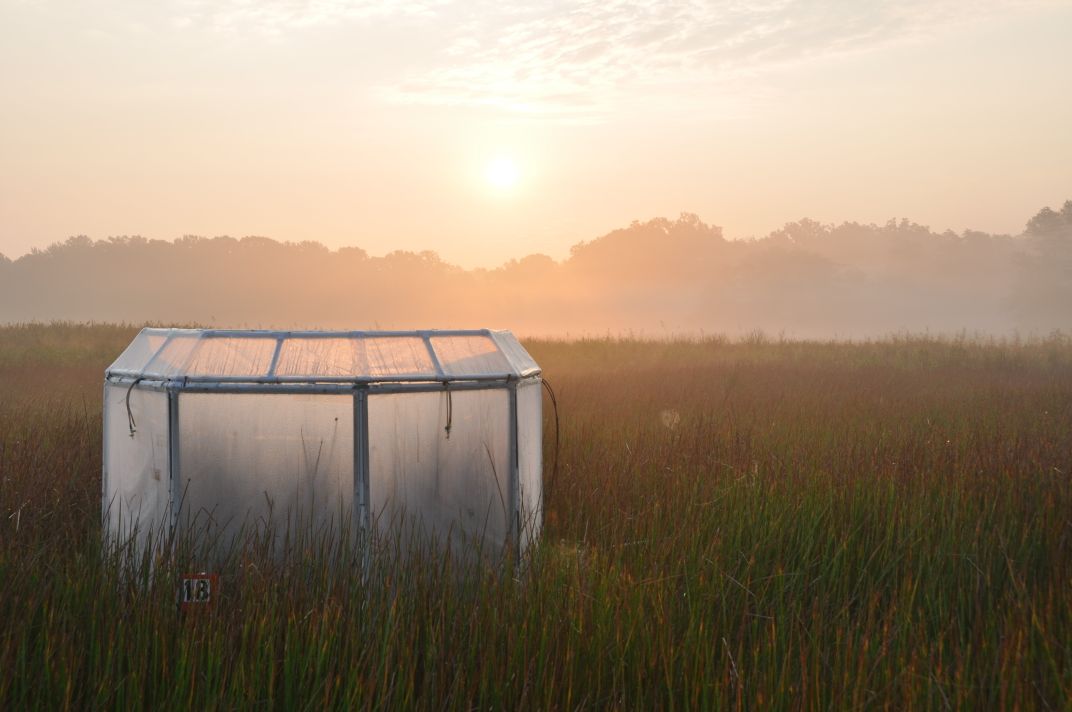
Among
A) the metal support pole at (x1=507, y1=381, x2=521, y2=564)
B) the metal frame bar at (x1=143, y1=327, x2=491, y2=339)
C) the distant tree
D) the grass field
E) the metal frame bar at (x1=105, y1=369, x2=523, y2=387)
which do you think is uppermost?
the distant tree

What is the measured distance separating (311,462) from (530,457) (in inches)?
52.1

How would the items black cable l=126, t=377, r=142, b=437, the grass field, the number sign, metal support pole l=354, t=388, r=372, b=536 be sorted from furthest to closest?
1. black cable l=126, t=377, r=142, b=437
2. metal support pole l=354, t=388, r=372, b=536
3. the number sign
4. the grass field

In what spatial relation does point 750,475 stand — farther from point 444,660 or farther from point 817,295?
point 817,295

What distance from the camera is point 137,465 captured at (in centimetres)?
501

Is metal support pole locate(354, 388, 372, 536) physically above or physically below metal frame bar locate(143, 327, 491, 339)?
below

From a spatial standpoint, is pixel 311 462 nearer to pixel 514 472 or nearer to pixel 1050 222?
pixel 514 472

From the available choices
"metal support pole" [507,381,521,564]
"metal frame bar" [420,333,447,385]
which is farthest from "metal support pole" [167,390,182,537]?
"metal support pole" [507,381,521,564]

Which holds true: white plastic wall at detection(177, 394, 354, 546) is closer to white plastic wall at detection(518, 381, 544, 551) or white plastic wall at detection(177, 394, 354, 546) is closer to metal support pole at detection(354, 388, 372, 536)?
metal support pole at detection(354, 388, 372, 536)

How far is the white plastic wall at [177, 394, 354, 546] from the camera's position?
4645 millimetres

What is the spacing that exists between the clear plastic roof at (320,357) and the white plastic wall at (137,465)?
0.18m

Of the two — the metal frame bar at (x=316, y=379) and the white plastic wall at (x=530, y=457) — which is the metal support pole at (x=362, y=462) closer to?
the metal frame bar at (x=316, y=379)

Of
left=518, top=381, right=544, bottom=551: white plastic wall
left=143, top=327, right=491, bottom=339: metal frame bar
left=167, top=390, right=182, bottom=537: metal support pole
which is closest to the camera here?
left=167, top=390, right=182, bottom=537: metal support pole

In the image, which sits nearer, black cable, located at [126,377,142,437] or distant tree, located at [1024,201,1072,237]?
black cable, located at [126,377,142,437]

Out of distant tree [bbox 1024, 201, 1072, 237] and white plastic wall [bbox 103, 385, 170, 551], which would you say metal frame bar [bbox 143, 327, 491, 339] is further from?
distant tree [bbox 1024, 201, 1072, 237]
